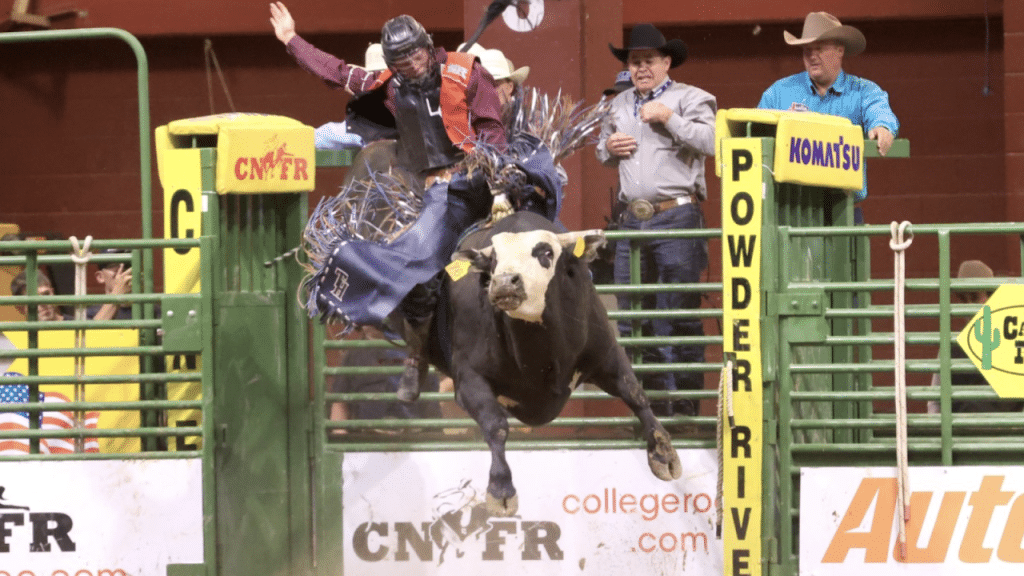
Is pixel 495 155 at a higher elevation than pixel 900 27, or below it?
below

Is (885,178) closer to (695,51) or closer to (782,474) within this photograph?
(695,51)

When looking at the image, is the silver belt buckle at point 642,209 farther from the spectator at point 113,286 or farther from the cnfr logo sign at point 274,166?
the spectator at point 113,286

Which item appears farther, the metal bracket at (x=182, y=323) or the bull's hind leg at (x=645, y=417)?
the metal bracket at (x=182, y=323)

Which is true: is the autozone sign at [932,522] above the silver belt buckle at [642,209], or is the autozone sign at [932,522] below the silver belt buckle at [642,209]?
below

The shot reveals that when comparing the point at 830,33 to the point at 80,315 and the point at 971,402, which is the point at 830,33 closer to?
the point at 971,402

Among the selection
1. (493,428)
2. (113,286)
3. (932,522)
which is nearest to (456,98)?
(493,428)

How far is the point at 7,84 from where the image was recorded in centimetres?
1059

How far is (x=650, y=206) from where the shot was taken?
21.6 ft

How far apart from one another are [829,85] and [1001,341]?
1829mm

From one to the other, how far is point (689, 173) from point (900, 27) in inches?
169

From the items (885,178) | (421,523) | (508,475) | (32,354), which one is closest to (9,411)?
(32,354)

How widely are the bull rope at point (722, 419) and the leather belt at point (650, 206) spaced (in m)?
1.24

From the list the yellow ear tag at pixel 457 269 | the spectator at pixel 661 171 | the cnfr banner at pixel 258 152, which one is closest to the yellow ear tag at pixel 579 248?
the yellow ear tag at pixel 457 269

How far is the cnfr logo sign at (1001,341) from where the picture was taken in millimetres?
5438
